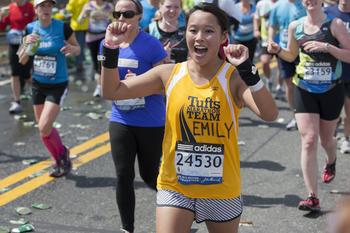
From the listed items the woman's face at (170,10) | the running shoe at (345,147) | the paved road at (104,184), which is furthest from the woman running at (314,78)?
the running shoe at (345,147)

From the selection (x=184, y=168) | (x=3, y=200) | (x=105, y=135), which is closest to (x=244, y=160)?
(x=105, y=135)

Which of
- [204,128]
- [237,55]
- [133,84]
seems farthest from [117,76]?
[237,55]

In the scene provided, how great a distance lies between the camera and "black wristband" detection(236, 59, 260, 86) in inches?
139

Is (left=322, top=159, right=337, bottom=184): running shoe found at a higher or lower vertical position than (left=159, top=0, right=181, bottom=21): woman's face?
lower

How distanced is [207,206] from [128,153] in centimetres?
148

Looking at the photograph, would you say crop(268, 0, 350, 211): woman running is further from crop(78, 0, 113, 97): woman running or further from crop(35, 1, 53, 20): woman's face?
crop(78, 0, 113, 97): woman running

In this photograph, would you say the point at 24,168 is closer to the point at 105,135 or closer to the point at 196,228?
the point at 105,135

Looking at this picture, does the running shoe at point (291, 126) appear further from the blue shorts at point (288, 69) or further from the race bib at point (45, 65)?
the race bib at point (45, 65)

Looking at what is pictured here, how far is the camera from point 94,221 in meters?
5.73

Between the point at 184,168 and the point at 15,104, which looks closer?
the point at 184,168

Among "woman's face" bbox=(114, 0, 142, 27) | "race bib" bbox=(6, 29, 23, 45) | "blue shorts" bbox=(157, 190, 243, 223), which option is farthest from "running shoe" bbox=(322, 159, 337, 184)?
"race bib" bbox=(6, 29, 23, 45)

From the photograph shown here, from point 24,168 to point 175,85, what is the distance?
3903 millimetres

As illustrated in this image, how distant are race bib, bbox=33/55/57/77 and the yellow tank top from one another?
11.5 ft

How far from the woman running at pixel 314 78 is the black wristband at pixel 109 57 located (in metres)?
2.27
